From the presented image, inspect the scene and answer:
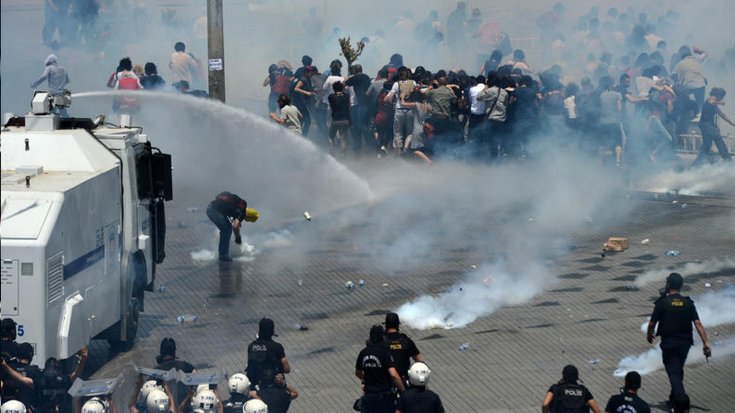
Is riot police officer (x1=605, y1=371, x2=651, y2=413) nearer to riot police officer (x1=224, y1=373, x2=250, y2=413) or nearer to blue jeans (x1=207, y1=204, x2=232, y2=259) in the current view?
riot police officer (x1=224, y1=373, x2=250, y2=413)

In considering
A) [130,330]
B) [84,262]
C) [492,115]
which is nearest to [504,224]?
[492,115]

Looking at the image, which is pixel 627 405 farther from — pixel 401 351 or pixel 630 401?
pixel 401 351

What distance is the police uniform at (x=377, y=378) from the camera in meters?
9.43

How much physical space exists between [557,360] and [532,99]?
30.8 ft

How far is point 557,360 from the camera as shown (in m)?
11.8

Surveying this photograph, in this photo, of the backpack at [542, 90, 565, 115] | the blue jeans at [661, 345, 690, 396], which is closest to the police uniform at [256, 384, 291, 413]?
the blue jeans at [661, 345, 690, 396]

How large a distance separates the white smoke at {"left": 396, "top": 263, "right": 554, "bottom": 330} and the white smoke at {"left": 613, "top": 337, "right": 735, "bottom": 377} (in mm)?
1859

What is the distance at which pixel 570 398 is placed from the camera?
8891 millimetres

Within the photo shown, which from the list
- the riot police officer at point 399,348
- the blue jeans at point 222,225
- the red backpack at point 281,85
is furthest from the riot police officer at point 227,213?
the red backpack at point 281,85

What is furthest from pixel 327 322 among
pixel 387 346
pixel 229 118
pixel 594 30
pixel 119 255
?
pixel 594 30

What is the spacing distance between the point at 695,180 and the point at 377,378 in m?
11.4

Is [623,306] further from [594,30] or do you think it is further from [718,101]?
[594,30]

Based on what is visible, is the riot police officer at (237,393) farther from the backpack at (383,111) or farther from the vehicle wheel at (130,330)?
the backpack at (383,111)

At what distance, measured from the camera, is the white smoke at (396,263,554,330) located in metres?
13.0
